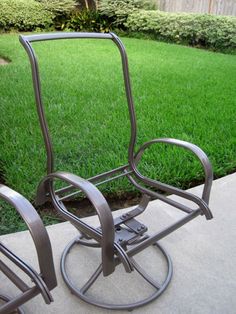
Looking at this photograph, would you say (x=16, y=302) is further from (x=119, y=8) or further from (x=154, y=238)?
(x=119, y=8)

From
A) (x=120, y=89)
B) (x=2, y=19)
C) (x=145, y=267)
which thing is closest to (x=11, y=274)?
(x=145, y=267)

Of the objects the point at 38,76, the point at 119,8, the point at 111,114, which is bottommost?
the point at 111,114

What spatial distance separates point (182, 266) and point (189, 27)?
26.5 ft

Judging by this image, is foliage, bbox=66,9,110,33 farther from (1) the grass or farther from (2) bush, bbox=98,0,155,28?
(1) the grass

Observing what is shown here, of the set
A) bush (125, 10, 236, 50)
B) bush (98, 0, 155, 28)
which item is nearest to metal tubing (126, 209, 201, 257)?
bush (125, 10, 236, 50)

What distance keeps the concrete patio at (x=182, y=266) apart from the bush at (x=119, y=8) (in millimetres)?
9008

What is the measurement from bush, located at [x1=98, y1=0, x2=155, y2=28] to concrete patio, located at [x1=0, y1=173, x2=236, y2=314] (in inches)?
355

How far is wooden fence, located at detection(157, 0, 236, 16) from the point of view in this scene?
10070 mm

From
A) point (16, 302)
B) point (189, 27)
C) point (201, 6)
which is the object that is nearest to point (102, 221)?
point (16, 302)

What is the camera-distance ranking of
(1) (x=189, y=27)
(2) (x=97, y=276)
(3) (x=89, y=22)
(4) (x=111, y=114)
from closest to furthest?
(2) (x=97, y=276) < (4) (x=111, y=114) < (1) (x=189, y=27) < (3) (x=89, y=22)

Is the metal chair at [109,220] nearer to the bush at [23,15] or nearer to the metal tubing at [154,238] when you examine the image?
the metal tubing at [154,238]

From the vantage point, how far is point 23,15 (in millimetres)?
10156

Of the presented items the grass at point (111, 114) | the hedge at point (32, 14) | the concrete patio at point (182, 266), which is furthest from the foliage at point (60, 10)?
the concrete patio at point (182, 266)

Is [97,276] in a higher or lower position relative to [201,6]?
lower
